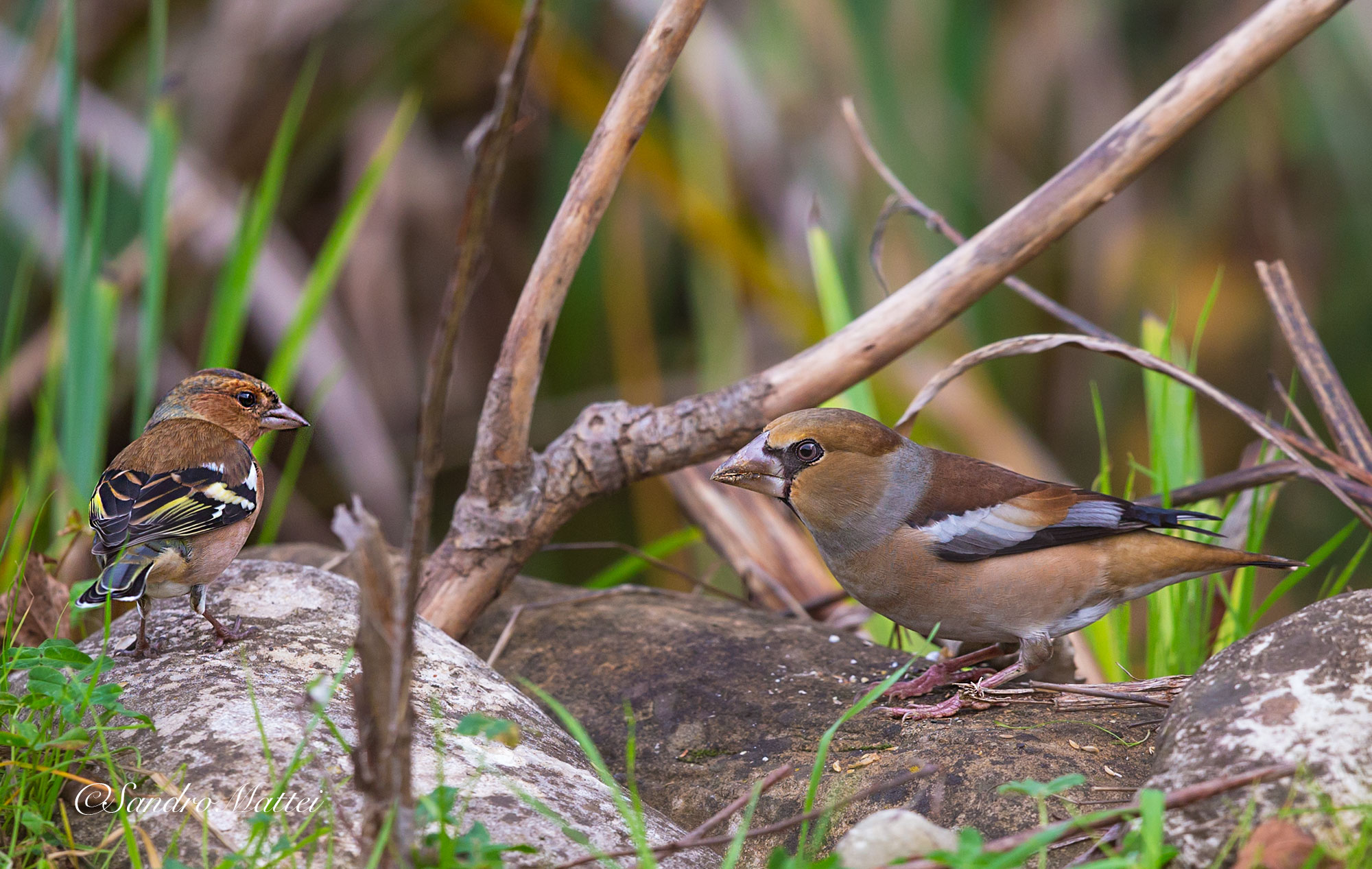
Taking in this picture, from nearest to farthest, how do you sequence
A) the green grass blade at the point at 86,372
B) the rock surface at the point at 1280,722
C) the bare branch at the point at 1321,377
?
the rock surface at the point at 1280,722, the bare branch at the point at 1321,377, the green grass blade at the point at 86,372

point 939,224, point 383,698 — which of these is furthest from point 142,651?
point 939,224

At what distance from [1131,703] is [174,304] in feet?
16.0

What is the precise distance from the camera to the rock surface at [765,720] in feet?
8.63

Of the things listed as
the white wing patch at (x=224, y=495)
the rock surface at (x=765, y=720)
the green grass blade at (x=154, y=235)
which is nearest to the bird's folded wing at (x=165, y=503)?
the white wing patch at (x=224, y=495)

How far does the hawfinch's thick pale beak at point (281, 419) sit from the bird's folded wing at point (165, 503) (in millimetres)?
414

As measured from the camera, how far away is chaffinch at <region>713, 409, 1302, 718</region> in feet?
10.1

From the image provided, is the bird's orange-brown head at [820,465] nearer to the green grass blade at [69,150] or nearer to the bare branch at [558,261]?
the bare branch at [558,261]

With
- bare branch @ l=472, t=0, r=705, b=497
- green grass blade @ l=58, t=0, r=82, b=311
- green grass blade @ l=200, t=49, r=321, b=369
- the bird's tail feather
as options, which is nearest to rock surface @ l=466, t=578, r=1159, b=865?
bare branch @ l=472, t=0, r=705, b=497

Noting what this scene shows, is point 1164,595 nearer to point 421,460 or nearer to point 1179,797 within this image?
point 1179,797

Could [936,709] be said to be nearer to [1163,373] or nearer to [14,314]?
[1163,373]

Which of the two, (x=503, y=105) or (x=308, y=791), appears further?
(x=308, y=791)

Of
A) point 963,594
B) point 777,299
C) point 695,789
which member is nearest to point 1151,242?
point 777,299

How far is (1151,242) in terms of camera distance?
6270mm

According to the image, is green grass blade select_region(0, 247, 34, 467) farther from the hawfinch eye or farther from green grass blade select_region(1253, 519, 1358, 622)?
green grass blade select_region(1253, 519, 1358, 622)
